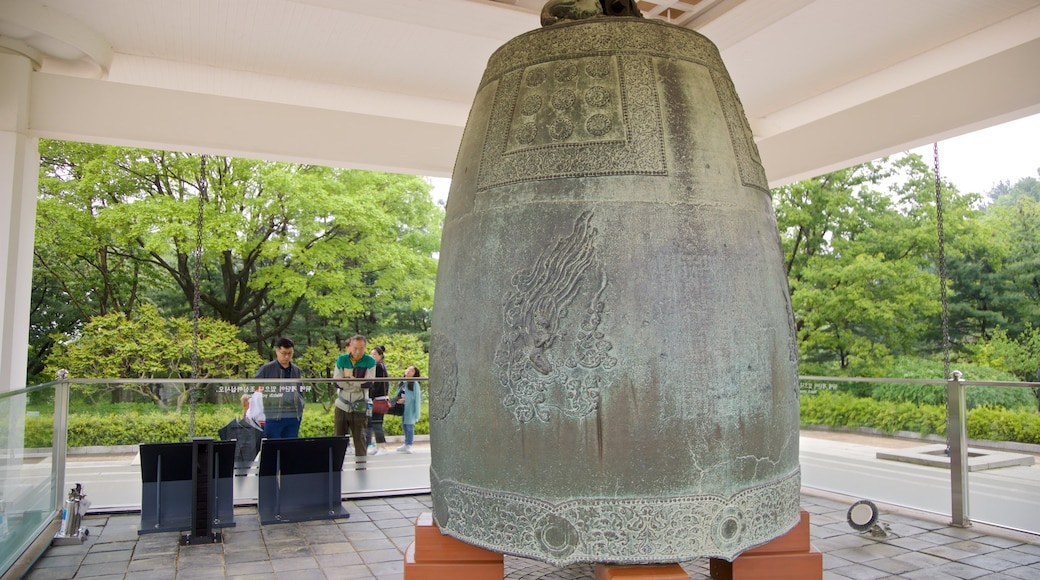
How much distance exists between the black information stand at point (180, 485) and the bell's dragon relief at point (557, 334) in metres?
4.00

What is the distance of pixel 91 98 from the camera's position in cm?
663

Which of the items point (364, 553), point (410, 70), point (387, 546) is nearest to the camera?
point (364, 553)

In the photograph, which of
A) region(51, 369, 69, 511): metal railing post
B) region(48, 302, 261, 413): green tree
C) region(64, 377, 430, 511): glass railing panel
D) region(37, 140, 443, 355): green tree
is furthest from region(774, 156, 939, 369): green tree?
region(51, 369, 69, 511): metal railing post

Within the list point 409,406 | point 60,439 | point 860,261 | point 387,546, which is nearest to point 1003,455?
point 387,546

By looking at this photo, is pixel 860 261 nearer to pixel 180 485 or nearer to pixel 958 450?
pixel 958 450

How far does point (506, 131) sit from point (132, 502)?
549 centimetres

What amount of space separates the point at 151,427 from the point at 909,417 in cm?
648

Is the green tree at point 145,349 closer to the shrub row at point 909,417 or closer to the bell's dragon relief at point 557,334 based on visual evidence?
the shrub row at point 909,417

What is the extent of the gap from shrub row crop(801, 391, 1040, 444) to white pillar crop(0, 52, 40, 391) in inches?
282

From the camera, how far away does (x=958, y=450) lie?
18.3 ft

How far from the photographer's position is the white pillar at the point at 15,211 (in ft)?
20.5

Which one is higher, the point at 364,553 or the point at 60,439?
the point at 60,439

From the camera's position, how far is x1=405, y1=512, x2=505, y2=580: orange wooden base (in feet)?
7.65

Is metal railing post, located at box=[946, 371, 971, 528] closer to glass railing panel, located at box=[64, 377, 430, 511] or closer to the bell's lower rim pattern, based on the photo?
the bell's lower rim pattern
